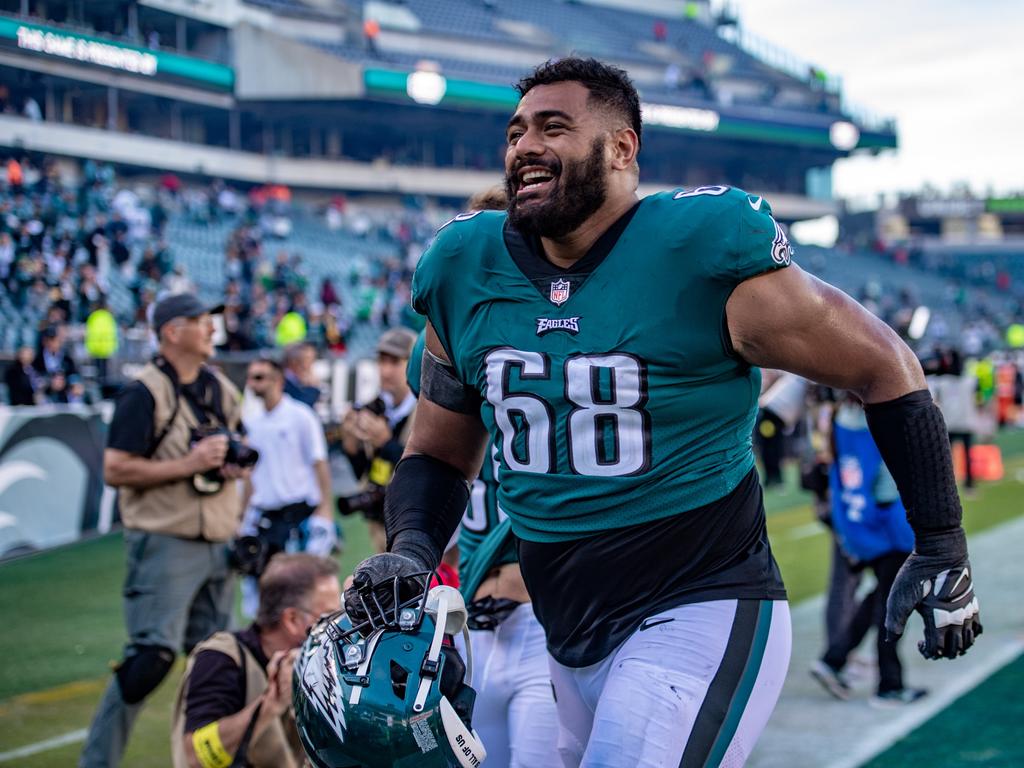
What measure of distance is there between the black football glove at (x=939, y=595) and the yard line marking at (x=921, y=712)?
3.11m

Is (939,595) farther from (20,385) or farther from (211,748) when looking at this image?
(20,385)

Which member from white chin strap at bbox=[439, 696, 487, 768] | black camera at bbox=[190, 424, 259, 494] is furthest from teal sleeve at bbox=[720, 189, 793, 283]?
black camera at bbox=[190, 424, 259, 494]

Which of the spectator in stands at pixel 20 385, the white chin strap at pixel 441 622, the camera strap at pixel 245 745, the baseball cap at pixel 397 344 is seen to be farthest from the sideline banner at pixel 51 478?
the white chin strap at pixel 441 622

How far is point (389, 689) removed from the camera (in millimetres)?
2410

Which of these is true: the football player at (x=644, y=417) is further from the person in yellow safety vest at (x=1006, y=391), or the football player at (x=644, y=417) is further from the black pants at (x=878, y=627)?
the person in yellow safety vest at (x=1006, y=391)

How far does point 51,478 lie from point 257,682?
7.13 metres

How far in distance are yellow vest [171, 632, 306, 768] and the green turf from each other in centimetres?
273

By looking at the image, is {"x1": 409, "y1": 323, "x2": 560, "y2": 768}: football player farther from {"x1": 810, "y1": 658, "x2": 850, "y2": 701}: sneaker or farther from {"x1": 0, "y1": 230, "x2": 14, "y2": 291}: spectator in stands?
{"x1": 0, "y1": 230, "x2": 14, "y2": 291}: spectator in stands

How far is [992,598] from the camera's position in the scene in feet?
29.3

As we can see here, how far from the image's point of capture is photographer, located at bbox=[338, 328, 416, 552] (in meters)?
5.63

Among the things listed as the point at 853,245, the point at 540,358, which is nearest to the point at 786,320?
the point at 540,358

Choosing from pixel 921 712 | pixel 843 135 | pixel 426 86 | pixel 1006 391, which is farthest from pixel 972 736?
pixel 843 135

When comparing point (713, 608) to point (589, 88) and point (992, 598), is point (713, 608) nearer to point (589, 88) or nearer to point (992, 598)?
point (589, 88)

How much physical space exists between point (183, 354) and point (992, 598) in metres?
6.29
